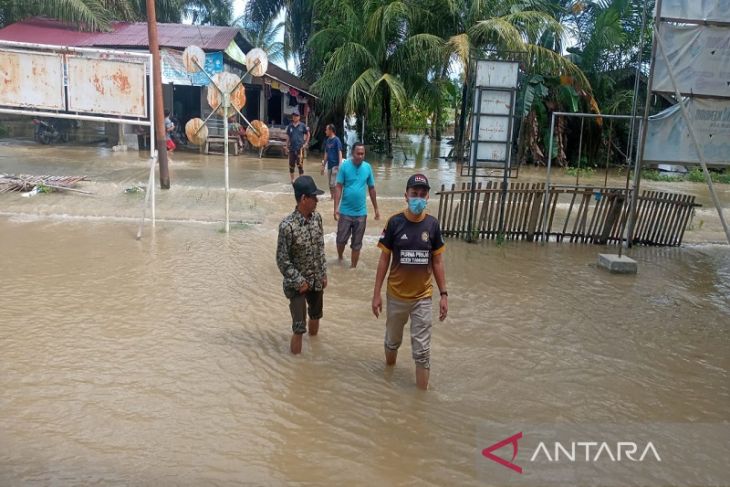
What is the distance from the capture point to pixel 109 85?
9328mm

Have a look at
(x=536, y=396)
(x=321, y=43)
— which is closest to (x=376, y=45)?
(x=321, y=43)

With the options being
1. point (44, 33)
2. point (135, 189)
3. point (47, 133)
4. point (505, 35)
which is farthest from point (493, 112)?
point (44, 33)

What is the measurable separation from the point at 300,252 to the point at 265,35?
30573 mm

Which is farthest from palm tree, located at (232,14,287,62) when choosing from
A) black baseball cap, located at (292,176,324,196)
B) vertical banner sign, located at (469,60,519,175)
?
black baseball cap, located at (292,176,324,196)

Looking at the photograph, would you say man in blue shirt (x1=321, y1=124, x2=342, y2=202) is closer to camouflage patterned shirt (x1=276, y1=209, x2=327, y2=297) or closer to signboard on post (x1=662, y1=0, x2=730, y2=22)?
signboard on post (x1=662, y1=0, x2=730, y2=22)

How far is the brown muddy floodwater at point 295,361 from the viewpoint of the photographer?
11.5 feet

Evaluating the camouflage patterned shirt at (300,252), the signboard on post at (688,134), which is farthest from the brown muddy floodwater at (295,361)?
the signboard on post at (688,134)

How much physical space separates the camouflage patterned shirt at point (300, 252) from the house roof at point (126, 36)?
16554 millimetres

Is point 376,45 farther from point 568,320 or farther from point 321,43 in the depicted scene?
point 568,320

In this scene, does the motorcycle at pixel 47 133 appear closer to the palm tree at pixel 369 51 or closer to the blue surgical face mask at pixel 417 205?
the palm tree at pixel 369 51

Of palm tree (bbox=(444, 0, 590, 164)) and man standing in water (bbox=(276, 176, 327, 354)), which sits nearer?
man standing in water (bbox=(276, 176, 327, 354))

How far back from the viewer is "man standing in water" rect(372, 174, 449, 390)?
423 cm

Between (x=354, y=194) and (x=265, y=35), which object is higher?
(x=265, y=35)

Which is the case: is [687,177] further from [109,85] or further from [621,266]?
[109,85]
